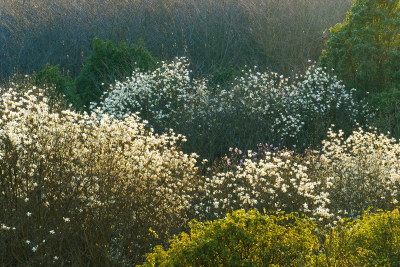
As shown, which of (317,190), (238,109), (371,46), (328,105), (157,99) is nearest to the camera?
(317,190)

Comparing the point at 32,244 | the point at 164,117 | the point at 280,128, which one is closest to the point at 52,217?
the point at 32,244

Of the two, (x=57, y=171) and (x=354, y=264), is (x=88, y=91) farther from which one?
(x=354, y=264)

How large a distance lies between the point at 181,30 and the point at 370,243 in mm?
13745

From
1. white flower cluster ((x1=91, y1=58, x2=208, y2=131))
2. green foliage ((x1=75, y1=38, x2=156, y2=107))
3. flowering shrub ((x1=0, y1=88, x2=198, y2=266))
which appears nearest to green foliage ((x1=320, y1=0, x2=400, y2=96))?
white flower cluster ((x1=91, y1=58, x2=208, y2=131))

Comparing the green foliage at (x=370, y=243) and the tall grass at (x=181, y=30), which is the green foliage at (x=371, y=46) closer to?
the tall grass at (x=181, y=30)

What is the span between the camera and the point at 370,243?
3865mm

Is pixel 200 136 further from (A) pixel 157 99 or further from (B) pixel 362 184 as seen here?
(B) pixel 362 184

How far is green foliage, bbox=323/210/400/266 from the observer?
3482 mm

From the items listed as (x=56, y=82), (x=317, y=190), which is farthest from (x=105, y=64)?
(x=317, y=190)

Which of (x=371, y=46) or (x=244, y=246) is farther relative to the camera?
(x=371, y=46)

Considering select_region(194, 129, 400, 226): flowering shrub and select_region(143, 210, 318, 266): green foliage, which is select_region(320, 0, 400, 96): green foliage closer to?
select_region(194, 129, 400, 226): flowering shrub

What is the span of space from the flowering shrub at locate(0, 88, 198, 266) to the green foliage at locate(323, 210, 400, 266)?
1842mm

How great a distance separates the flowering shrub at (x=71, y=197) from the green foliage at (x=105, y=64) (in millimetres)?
6865

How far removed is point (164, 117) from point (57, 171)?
530 cm
